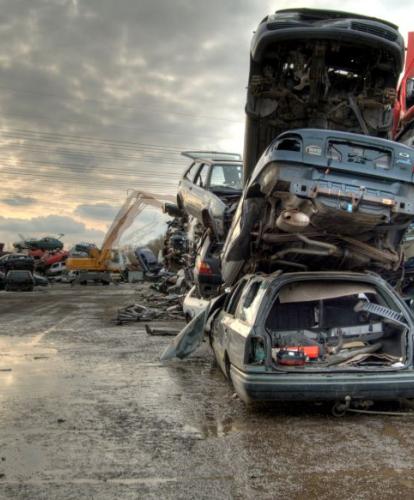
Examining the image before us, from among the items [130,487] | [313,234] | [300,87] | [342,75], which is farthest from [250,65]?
[130,487]

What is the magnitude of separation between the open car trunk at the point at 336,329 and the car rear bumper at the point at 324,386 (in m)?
Result: 0.12

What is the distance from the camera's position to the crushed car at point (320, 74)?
21.6 ft

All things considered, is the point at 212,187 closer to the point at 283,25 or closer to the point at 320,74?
the point at 320,74

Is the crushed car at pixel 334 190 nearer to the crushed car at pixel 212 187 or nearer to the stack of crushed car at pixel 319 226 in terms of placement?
the stack of crushed car at pixel 319 226

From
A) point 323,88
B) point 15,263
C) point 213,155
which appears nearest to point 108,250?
point 15,263

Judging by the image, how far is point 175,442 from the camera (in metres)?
4.65

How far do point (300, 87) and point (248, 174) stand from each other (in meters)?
1.29

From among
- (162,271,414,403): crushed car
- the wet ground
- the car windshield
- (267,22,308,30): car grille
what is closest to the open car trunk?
(162,271,414,403): crushed car

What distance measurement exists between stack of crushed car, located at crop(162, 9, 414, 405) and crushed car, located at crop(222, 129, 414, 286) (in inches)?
0.4

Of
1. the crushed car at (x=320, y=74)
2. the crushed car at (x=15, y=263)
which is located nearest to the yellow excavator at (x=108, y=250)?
the crushed car at (x=15, y=263)

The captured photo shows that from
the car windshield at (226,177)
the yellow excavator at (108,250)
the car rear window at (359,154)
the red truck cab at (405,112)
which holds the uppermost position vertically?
the red truck cab at (405,112)

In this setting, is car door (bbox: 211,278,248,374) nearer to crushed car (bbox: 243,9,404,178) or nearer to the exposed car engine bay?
crushed car (bbox: 243,9,404,178)

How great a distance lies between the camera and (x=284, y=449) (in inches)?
177

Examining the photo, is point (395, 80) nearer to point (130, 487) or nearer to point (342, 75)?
point (342, 75)
